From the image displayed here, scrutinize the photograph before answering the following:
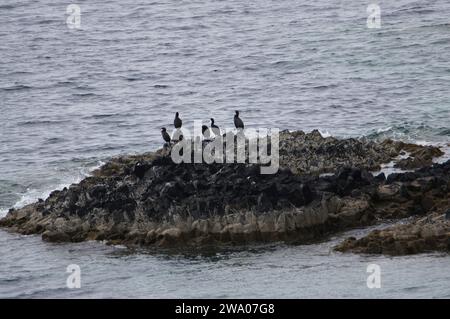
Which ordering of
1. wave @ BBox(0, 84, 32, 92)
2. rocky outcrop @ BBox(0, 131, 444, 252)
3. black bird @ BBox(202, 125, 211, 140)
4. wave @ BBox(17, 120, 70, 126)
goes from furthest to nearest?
wave @ BBox(0, 84, 32, 92), wave @ BBox(17, 120, 70, 126), black bird @ BBox(202, 125, 211, 140), rocky outcrop @ BBox(0, 131, 444, 252)

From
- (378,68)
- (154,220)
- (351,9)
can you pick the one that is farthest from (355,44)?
(154,220)

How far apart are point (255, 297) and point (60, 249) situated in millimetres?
9055

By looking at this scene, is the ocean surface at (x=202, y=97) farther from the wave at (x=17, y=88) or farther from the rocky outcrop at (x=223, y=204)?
the rocky outcrop at (x=223, y=204)

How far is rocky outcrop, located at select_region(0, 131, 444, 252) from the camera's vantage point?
34.9 m

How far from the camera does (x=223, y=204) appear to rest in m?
35.5

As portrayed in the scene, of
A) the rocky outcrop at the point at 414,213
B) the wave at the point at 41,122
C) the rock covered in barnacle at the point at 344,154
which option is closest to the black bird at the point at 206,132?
the rock covered in barnacle at the point at 344,154

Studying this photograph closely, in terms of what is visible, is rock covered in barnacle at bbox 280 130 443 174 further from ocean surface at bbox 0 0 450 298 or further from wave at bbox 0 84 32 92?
wave at bbox 0 84 32 92

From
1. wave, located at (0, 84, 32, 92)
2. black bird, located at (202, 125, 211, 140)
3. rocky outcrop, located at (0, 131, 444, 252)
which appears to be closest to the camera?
rocky outcrop, located at (0, 131, 444, 252)

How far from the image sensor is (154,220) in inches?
1419

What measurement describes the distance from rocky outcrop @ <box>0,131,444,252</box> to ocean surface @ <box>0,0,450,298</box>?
76cm

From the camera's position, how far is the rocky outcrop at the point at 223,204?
1373 inches

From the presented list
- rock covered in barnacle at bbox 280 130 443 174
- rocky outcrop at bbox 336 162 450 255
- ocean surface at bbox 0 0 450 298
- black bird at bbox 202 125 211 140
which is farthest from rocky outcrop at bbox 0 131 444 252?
black bird at bbox 202 125 211 140

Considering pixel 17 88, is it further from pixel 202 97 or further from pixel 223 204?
pixel 223 204
